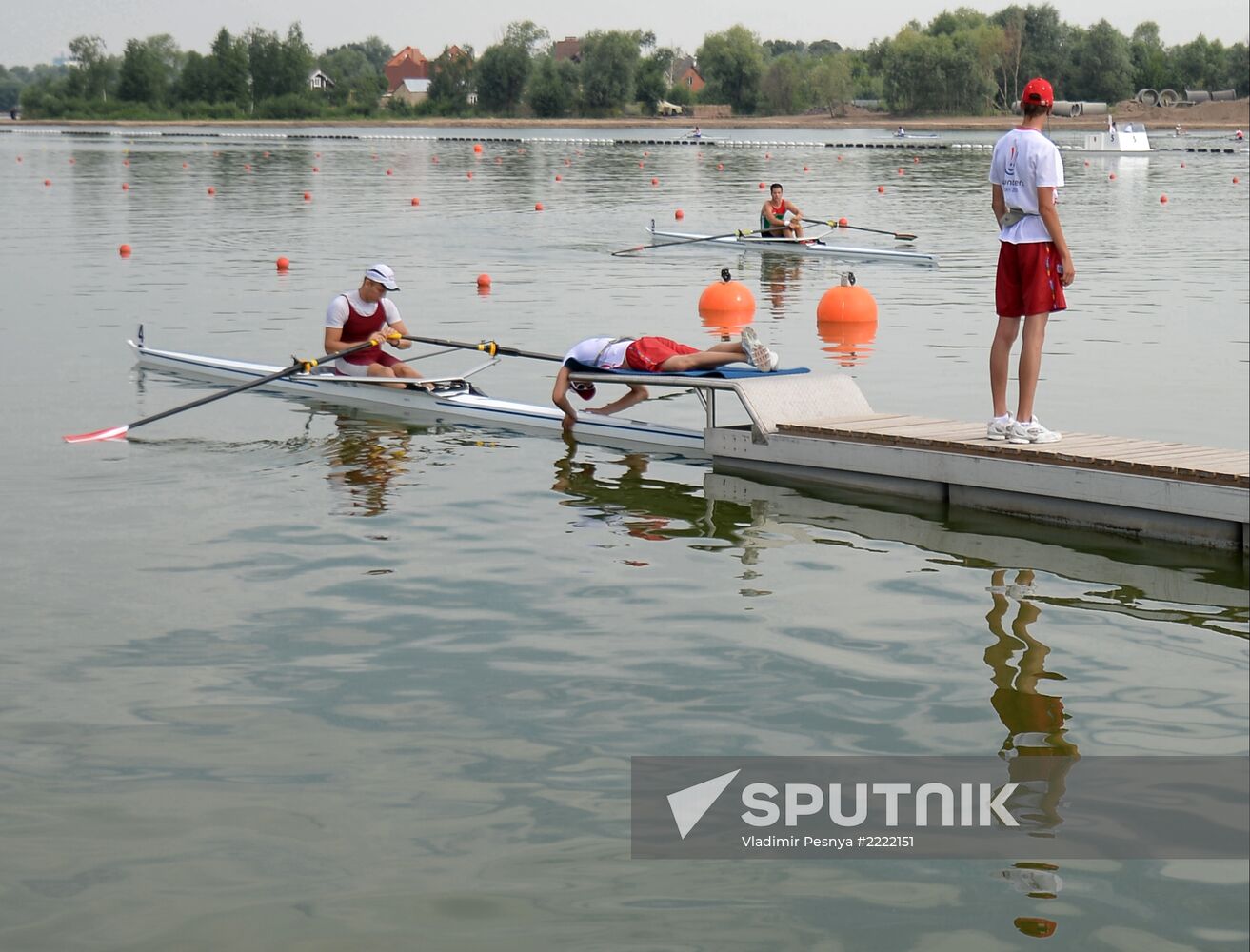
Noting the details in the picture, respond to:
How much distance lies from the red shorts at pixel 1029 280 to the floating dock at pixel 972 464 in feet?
3.11

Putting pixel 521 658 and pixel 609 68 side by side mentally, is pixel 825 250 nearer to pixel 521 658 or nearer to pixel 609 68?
pixel 521 658

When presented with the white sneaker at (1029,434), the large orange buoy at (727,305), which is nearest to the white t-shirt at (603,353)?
the white sneaker at (1029,434)

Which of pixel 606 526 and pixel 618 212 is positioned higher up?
pixel 618 212

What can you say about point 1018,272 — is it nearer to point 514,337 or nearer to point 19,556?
point 19,556

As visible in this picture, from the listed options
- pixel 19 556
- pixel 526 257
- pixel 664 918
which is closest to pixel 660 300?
pixel 526 257

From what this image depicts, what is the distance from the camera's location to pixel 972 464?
1042cm

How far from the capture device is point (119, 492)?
453 inches

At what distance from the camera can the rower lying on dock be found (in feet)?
38.8

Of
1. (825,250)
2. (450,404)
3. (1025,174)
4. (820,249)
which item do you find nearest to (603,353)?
(450,404)

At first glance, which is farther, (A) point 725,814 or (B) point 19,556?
(B) point 19,556

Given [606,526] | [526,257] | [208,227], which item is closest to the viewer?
[606,526]

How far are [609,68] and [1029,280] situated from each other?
464 feet

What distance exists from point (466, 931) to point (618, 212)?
36236 millimetres

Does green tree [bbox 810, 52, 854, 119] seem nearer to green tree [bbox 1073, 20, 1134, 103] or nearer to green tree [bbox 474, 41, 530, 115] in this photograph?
green tree [bbox 1073, 20, 1134, 103]
